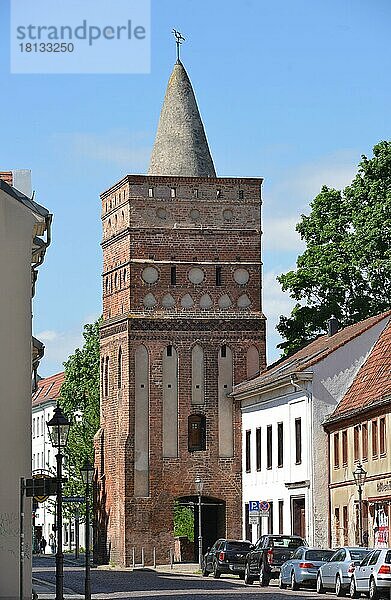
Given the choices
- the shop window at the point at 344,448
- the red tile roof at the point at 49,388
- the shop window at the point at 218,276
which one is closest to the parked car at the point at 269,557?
the shop window at the point at 344,448

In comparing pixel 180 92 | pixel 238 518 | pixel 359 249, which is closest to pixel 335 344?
pixel 359 249

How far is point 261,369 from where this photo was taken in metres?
72.0

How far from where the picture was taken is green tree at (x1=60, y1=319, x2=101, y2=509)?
91562mm

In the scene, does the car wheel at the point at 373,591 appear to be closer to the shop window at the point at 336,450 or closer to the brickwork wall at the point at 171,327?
the shop window at the point at 336,450

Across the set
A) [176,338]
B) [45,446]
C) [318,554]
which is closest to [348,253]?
[176,338]

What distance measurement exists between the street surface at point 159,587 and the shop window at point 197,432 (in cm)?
694

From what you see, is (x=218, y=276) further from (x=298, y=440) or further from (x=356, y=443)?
(x=356, y=443)

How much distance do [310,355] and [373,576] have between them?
26160 millimetres

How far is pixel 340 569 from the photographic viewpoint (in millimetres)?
41312

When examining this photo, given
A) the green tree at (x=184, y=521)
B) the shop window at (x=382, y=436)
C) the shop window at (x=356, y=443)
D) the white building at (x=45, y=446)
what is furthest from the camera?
the white building at (x=45, y=446)

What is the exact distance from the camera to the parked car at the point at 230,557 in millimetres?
56438

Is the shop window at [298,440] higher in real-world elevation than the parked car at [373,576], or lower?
higher

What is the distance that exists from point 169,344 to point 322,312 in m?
7.15

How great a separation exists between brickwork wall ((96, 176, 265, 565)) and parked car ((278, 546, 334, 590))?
24.7m
